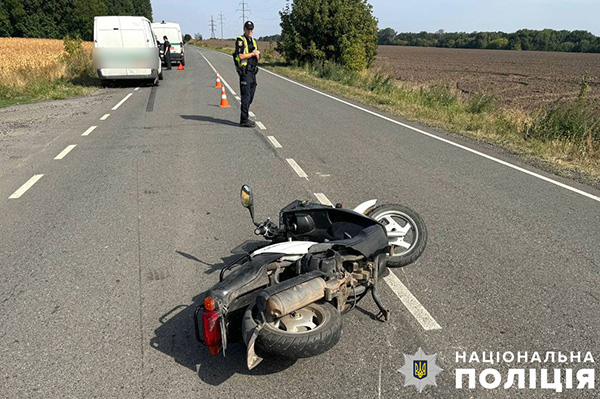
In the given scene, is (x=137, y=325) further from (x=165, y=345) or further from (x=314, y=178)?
(x=314, y=178)

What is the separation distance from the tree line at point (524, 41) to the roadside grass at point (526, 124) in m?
105

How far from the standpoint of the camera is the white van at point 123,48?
1828 cm

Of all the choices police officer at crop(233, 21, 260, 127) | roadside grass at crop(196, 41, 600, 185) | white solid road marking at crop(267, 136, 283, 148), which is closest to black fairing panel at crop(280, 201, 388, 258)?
roadside grass at crop(196, 41, 600, 185)

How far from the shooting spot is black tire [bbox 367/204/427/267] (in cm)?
413

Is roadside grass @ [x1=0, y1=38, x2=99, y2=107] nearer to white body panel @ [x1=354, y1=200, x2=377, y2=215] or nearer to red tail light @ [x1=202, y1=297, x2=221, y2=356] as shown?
white body panel @ [x1=354, y1=200, x2=377, y2=215]

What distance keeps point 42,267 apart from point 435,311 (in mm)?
3374

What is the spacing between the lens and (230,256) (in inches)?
178

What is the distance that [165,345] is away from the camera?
3.24m

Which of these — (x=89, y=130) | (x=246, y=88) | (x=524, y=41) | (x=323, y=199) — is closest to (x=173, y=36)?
(x=89, y=130)

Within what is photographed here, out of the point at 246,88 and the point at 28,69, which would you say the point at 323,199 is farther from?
the point at 28,69

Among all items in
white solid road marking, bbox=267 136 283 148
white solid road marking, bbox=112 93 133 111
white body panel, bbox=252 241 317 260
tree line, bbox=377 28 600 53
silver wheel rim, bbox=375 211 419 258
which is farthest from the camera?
tree line, bbox=377 28 600 53

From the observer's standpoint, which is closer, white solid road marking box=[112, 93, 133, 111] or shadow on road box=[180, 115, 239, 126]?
shadow on road box=[180, 115, 239, 126]

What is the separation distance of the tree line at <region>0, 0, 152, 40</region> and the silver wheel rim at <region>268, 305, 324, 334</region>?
70.8 m

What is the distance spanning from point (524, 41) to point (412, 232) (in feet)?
436
